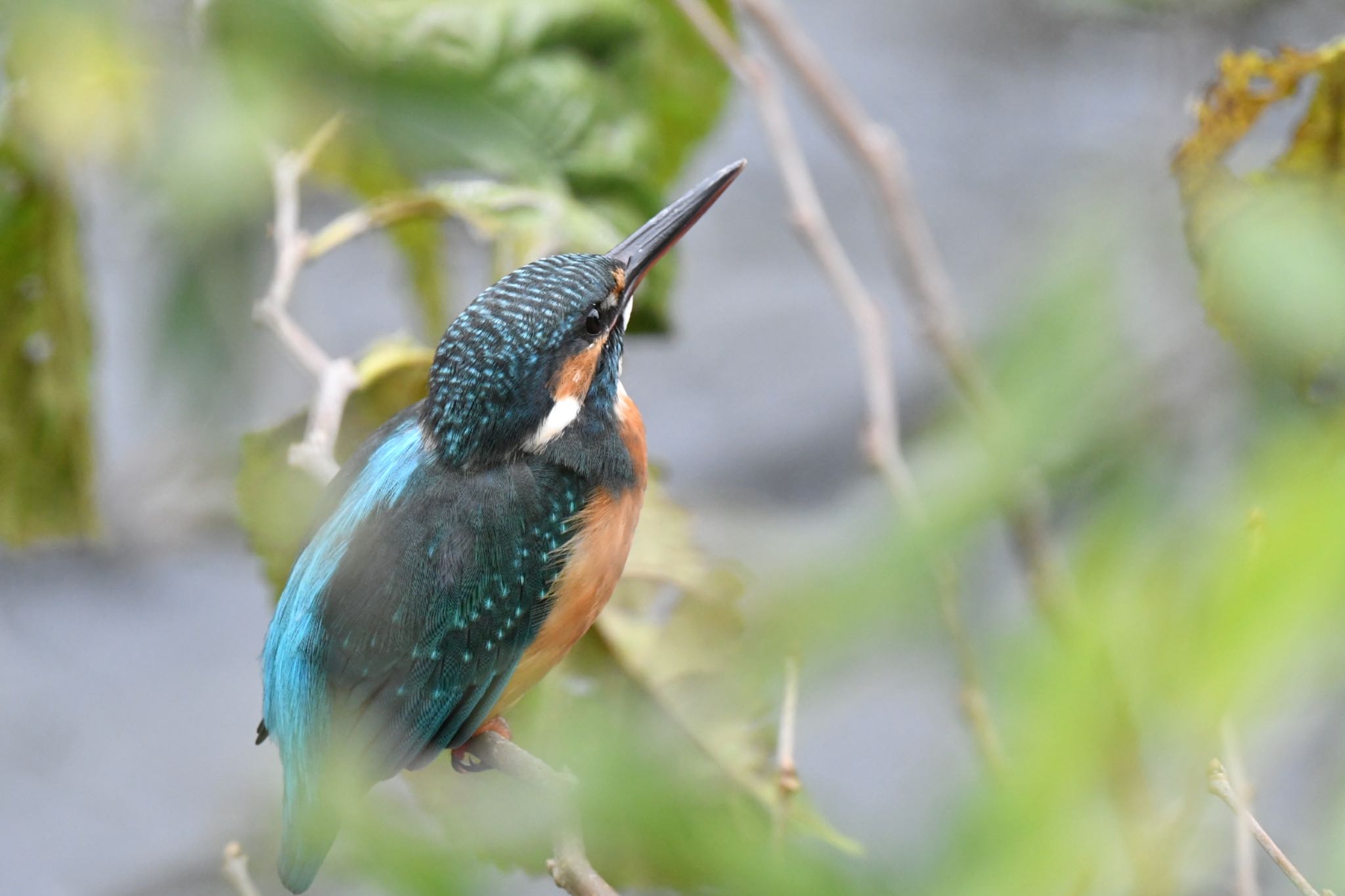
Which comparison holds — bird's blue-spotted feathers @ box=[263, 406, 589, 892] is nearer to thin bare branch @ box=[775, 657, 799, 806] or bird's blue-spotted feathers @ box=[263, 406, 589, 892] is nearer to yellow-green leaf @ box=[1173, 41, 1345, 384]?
thin bare branch @ box=[775, 657, 799, 806]

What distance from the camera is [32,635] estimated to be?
3902 mm

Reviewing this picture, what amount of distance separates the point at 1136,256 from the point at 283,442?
2.13 m

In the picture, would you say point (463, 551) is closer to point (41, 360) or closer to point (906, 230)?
point (41, 360)

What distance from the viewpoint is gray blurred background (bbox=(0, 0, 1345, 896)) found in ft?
10.9

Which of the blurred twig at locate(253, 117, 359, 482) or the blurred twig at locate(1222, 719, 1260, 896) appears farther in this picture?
the blurred twig at locate(253, 117, 359, 482)

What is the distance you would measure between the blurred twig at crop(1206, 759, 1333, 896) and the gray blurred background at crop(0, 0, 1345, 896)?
1495 millimetres

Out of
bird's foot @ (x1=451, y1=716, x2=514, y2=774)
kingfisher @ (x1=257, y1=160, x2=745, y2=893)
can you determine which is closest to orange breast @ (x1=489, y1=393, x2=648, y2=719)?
kingfisher @ (x1=257, y1=160, x2=745, y2=893)

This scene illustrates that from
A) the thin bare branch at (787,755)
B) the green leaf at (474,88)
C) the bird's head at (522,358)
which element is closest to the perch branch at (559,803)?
the thin bare branch at (787,755)

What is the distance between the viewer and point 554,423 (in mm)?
1839

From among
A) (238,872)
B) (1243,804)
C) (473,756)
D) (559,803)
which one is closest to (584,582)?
(473,756)

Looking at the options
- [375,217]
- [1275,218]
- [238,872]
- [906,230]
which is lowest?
[238,872]

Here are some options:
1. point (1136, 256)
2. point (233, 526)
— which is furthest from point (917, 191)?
point (233, 526)

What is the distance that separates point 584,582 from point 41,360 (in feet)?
3.00

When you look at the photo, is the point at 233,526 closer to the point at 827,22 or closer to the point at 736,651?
the point at 736,651
